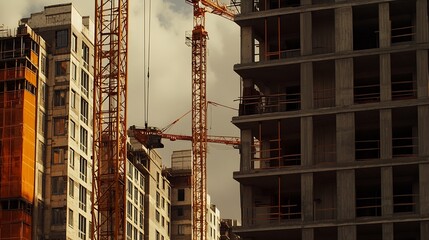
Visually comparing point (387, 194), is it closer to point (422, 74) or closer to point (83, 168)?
point (422, 74)

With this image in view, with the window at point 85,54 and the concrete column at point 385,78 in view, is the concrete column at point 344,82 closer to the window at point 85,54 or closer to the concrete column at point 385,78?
the concrete column at point 385,78

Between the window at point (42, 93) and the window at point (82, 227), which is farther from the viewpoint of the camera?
the window at point (42, 93)

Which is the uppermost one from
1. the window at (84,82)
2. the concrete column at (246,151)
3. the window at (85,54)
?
the window at (85,54)

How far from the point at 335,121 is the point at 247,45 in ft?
32.2

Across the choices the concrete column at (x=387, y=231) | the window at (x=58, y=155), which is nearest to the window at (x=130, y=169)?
the window at (x=58, y=155)

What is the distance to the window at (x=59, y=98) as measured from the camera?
157m

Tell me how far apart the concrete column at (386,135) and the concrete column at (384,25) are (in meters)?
5.35

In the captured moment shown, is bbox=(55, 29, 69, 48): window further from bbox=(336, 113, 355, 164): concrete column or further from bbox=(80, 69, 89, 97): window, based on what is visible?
bbox=(336, 113, 355, 164): concrete column

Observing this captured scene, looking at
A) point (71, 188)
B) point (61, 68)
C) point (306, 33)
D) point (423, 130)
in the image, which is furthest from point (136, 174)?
point (423, 130)

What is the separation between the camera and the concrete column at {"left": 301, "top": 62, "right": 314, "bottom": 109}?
91.8 metres

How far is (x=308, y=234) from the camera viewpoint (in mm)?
88062

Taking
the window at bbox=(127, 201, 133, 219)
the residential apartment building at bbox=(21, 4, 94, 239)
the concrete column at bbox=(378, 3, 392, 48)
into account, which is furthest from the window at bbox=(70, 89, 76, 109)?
the concrete column at bbox=(378, 3, 392, 48)

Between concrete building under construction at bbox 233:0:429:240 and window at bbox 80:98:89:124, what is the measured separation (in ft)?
219

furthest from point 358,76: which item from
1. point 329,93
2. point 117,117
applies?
point 117,117
